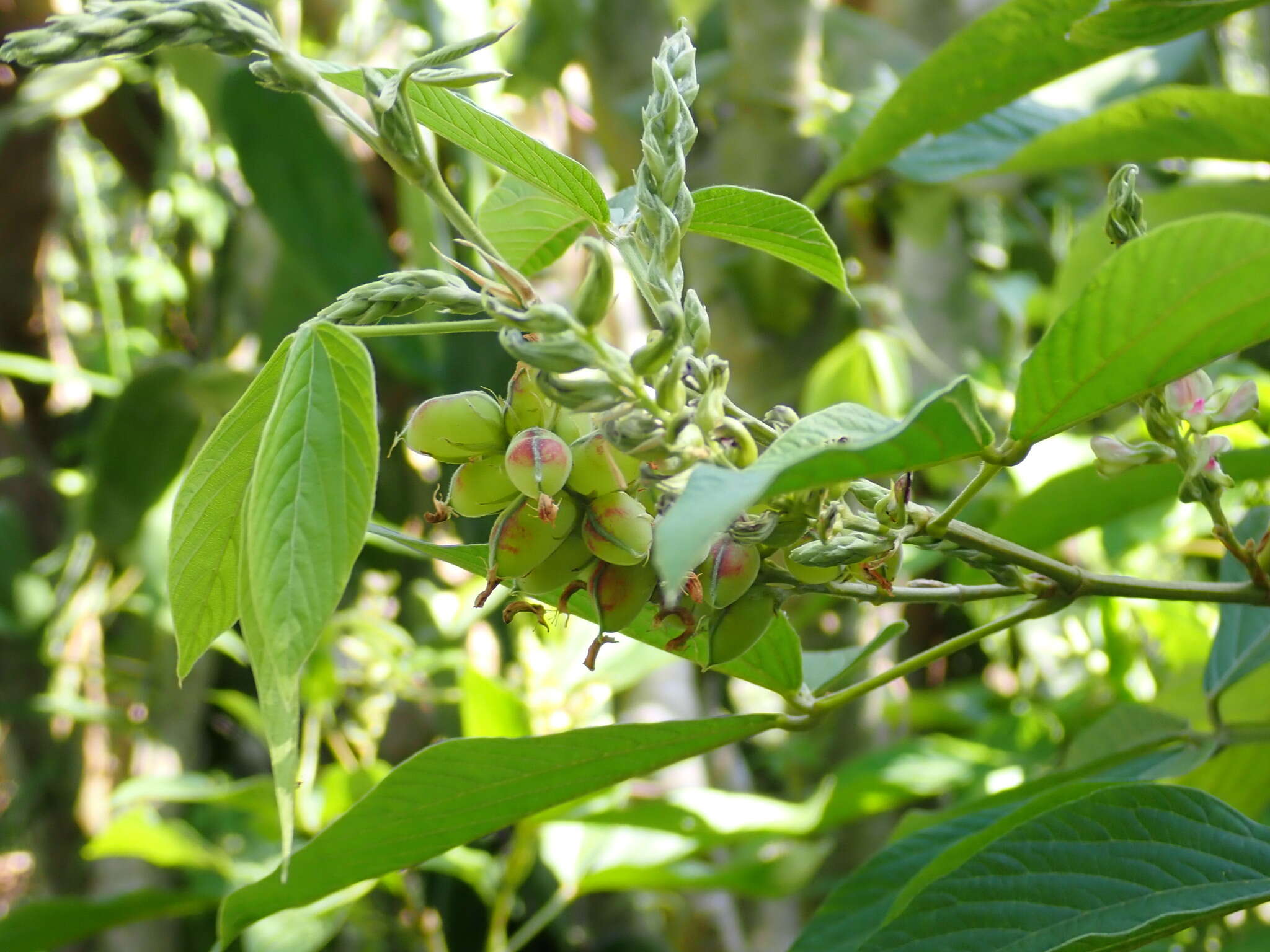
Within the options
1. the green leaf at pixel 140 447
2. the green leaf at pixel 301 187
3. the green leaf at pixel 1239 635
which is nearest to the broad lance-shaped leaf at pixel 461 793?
the green leaf at pixel 1239 635

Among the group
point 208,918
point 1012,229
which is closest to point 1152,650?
point 1012,229

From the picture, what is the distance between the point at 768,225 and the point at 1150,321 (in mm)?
96

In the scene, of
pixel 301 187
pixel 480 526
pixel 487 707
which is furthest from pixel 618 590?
pixel 301 187

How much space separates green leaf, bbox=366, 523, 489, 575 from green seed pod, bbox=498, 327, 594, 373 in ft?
0.34

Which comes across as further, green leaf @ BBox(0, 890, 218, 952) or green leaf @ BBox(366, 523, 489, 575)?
green leaf @ BBox(0, 890, 218, 952)

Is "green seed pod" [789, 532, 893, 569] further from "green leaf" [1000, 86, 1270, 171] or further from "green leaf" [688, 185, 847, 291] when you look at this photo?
"green leaf" [1000, 86, 1270, 171]

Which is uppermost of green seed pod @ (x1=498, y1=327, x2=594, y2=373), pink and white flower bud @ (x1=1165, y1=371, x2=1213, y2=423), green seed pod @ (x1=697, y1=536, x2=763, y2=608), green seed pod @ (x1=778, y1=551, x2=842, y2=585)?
green seed pod @ (x1=498, y1=327, x2=594, y2=373)

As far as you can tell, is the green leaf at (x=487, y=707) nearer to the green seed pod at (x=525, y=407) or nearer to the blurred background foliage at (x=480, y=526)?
the blurred background foliage at (x=480, y=526)

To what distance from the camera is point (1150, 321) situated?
0.67 ft

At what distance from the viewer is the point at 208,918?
3.59ft

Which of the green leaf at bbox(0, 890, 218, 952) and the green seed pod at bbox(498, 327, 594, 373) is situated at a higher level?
the green seed pod at bbox(498, 327, 594, 373)

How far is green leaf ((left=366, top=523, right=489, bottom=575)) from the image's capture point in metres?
0.28

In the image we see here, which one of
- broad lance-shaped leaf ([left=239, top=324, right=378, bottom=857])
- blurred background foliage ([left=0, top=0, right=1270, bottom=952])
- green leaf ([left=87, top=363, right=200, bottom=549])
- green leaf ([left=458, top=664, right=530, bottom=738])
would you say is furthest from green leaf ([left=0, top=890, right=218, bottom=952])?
broad lance-shaped leaf ([left=239, top=324, right=378, bottom=857])

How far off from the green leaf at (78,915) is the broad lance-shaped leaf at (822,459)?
2.10 ft
